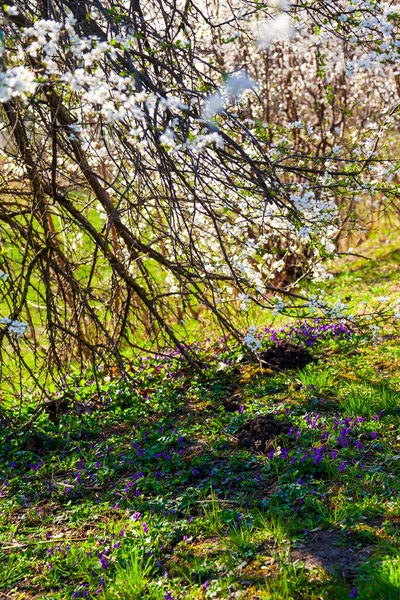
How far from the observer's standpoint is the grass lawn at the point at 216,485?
295 cm

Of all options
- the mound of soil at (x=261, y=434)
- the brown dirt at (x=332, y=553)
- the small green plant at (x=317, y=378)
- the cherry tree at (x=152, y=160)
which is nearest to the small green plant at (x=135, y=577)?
the brown dirt at (x=332, y=553)

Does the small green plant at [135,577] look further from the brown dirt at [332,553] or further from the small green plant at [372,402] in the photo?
the small green plant at [372,402]

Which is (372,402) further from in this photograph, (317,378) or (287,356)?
(287,356)

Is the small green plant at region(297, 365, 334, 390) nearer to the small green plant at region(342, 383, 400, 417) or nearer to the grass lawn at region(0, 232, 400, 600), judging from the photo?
the grass lawn at region(0, 232, 400, 600)

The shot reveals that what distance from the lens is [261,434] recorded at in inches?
163

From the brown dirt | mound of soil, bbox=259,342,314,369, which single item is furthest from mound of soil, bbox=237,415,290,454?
mound of soil, bbox=259,342,314,369

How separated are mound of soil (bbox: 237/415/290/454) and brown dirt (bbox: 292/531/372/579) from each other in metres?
0.98

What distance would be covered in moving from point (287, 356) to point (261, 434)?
1.36 meters

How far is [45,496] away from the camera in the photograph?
402cm

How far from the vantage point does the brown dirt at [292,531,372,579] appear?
2.86 metres

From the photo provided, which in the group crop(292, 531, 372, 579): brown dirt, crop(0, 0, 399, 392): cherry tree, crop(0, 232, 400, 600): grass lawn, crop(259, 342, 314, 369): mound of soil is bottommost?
crop(292, 531, 372, 579): brown dirt

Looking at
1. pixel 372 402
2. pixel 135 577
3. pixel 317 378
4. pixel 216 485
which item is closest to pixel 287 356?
pixel 317 378

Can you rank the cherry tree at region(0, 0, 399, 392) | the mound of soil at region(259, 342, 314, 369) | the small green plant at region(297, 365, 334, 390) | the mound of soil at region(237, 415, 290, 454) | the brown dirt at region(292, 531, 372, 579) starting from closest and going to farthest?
the brown dirt at region(292, 531, 372, 579) → the cherry tree at region(0, 0, 399, 392) → the mound of soil at region(237, 415, 290, 454) → the small green plant at region(297, 365, 334, 390) → the mound of soil at region(259, 342, 314, 369)

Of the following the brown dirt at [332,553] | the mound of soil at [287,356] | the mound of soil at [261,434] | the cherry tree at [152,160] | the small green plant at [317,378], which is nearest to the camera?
the brown dirt at [332,553]
